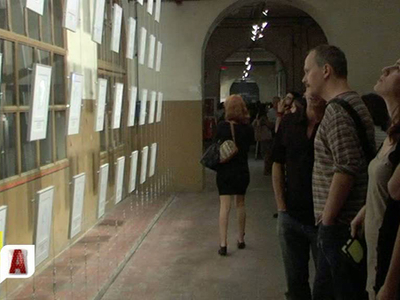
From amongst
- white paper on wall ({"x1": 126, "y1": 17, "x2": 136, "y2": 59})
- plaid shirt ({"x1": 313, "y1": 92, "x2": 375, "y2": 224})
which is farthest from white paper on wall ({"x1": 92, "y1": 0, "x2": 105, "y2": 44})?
plaid shirt ({"x1": 313, "y1": 92, "x2": 375, "y2": 224})

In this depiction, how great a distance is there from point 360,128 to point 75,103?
1795 millimetres

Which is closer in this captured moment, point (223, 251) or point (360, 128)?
point (360, 128)

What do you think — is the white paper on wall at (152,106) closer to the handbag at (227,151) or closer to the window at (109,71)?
the window at (109,71)

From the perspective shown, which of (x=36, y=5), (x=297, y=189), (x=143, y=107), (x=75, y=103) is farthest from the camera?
(x=143, y=107)

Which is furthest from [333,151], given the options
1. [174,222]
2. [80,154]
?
[174,222]

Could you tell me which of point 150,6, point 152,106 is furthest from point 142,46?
point 152,106

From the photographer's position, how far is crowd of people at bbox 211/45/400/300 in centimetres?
214

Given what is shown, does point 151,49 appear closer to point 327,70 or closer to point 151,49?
point 151,49

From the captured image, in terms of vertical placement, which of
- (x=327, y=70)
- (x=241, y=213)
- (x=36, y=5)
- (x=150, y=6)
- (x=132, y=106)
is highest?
(x=150, y=6)

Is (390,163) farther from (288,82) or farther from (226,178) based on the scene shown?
(288,82)

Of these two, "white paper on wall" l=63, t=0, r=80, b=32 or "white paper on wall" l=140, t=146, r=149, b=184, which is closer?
"white paper on wall" l=63, t=0, r=80, b=32

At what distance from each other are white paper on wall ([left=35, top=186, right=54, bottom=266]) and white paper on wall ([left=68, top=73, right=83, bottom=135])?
0.51 metres

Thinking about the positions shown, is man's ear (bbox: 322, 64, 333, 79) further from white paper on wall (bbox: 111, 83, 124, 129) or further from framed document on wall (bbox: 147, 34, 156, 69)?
framed document on wall (bbox: 147, 34, 156, 69)

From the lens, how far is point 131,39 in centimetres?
555
